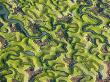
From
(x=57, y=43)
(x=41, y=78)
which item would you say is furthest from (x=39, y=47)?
(x=41, y=78)

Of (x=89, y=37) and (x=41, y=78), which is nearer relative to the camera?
(x=41, y=78)

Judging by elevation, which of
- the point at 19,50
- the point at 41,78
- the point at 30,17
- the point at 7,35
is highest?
the point at 30,17

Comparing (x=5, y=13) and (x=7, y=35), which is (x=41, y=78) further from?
(x=5, y=13)

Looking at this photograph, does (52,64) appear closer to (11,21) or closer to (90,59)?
(90,59)

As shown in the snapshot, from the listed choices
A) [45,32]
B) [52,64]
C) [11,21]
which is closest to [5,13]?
Result: [11,21]

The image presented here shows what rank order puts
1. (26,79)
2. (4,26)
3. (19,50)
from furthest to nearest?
(4,26) → (19,50) → (26,79)

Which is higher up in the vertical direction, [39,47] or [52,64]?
[39,47]

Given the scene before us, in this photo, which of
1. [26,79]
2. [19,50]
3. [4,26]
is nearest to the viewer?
[26,79]
